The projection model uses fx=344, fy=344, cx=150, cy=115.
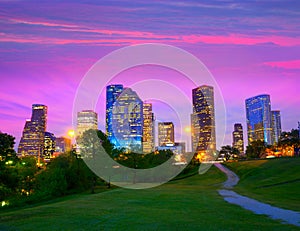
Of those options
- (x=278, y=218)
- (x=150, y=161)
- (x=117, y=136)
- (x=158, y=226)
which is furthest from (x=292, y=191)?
(x=117, y=136)

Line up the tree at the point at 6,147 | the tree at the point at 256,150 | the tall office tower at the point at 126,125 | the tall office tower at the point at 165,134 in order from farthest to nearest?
1. the tall office tower at the point at 165,134
2. the tree at the point at 256,150
3. the tall office tower at the point at 126,125
4. the tree at the point at 6,147

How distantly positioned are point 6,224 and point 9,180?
68.7ft

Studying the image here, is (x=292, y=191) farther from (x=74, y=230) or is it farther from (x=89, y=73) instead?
(x=74, y=230)

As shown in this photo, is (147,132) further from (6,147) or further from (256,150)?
(6,147)

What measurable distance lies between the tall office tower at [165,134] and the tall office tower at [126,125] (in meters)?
45.7

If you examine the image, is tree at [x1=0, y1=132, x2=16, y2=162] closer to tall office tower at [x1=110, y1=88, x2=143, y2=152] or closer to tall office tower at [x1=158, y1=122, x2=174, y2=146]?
tall office tower at [x1=110, y1=88, x2=143, y2=152]

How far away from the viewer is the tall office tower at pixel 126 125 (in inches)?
3595

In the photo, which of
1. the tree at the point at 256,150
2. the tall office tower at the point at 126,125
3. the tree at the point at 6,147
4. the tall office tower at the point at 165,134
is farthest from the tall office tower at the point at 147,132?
the tree at the point at 256,150

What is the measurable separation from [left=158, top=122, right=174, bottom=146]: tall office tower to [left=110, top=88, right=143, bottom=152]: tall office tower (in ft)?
150

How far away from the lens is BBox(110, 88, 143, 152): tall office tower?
91312mm

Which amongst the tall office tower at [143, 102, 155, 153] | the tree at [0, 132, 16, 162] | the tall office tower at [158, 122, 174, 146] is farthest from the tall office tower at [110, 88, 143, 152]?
the tall office tower at [158, 122, 174, 146]

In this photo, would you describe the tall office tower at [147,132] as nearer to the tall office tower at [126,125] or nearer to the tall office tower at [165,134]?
the tall office tower at [126,125]

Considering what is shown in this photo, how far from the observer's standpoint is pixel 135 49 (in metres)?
45.7

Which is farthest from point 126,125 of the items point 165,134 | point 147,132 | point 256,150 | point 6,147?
point 256,150
